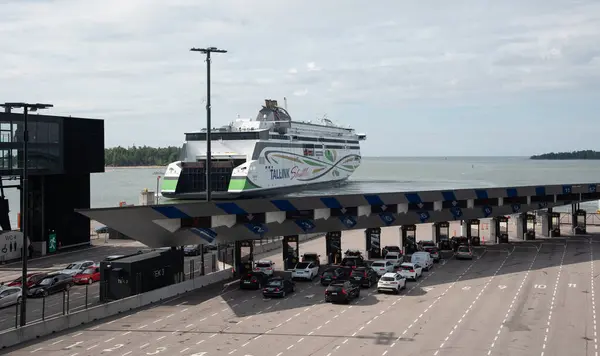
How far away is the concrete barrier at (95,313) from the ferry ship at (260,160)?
3347 centimetres

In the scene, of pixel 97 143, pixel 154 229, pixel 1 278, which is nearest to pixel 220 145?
pixel 97 143

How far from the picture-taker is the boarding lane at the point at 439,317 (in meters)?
19.1

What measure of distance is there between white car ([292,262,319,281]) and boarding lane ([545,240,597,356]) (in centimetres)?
1237

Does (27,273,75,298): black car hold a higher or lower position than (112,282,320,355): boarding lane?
higher

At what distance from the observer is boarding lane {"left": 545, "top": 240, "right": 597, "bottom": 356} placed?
19113 millimetres

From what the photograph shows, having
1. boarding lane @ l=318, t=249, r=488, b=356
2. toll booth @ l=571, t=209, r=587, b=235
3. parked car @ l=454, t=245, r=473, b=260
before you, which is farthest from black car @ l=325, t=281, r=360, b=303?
toll booth @ l=571, t=209, r=587, b=235

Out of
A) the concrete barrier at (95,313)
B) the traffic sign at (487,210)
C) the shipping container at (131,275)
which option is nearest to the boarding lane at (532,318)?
the traffic sign at (487,210)

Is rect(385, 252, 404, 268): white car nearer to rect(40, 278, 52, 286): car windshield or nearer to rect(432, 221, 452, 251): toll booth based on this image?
rect(432, 221, 452, 251): toll booth

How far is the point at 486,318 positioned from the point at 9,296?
2019 cm

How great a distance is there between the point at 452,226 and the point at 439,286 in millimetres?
34931

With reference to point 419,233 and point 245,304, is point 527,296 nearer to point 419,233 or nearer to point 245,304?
point 245,304

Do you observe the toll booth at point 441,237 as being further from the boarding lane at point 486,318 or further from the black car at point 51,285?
the black car at point 51,285

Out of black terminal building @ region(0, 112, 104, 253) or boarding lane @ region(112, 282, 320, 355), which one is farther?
black terminal building @ region(0, 112, 104, 253)

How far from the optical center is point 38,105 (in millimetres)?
20641
